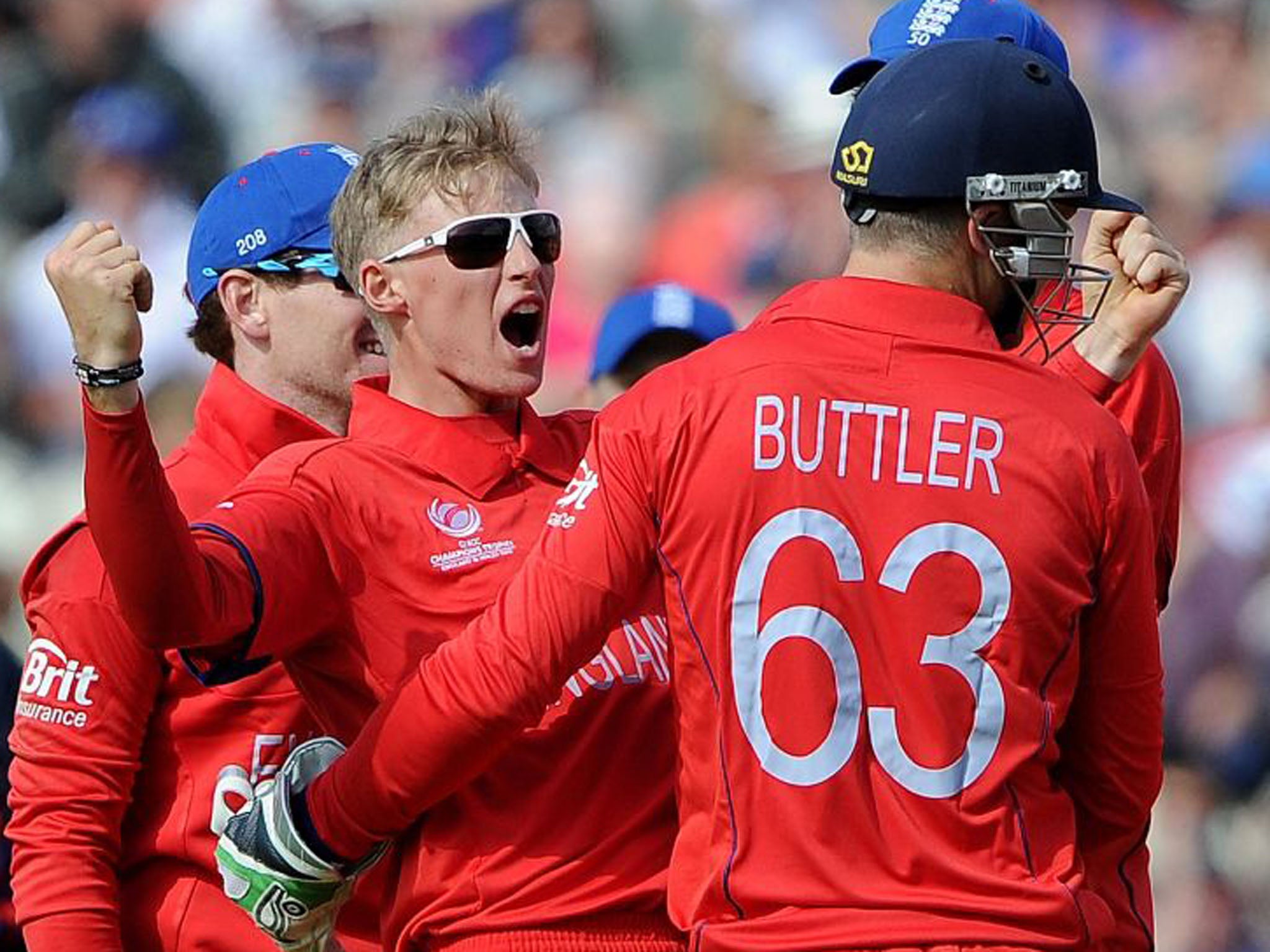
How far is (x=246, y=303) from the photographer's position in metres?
3.94

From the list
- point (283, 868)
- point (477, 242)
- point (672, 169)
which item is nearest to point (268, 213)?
point (477, 242)

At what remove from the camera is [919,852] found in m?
2.63

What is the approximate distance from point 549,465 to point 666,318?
65.1 inches

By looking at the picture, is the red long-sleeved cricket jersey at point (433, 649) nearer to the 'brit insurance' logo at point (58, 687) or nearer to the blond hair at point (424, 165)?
the blond hair at point (424, 165)

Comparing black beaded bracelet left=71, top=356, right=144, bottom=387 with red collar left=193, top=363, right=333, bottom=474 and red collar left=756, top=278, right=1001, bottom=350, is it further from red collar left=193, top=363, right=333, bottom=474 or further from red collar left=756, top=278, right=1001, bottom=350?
red collar left=193, top=363, right=333, bottom=474

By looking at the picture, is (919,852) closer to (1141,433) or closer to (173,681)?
(1141,433)

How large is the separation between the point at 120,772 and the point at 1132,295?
67.4 inches

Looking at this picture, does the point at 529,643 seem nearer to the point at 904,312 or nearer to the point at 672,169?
the point at 904,312

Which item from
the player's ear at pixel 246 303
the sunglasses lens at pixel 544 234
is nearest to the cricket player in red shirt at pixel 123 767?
the player's ear at pixel 246 303

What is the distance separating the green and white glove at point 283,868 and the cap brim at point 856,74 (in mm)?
1369

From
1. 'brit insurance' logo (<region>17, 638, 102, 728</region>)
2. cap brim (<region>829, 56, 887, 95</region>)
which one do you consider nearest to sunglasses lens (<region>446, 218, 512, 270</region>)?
cap brim (<region>829, 56, 887, 95</region>)

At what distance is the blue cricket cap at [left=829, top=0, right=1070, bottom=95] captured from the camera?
358 cm

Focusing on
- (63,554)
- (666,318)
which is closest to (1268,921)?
(666,318)

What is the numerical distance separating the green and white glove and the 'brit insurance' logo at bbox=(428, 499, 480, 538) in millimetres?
354
